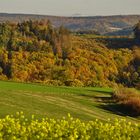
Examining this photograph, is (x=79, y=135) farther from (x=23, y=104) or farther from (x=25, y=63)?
(x=25, y=63)

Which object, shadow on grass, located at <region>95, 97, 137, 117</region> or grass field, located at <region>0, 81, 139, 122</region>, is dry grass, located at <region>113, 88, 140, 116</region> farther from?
grass field, located at <region>0, 81, 139, 122</region>

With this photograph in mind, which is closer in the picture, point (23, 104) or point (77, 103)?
point (23, 104)

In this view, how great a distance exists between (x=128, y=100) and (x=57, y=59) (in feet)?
149

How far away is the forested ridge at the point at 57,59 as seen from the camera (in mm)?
74625

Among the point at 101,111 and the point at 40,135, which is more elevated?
the point at 40,135

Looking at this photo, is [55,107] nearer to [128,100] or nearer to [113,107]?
[113,107]

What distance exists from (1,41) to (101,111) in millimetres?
49776

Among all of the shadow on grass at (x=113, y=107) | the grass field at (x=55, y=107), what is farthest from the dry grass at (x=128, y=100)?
the grass field at (x=55, y=107)

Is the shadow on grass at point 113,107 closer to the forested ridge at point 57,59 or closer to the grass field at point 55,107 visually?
the grass field at point 55,107

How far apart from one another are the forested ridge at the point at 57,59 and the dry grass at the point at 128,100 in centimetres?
2782

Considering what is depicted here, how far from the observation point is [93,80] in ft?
259

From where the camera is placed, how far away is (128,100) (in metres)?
37.6

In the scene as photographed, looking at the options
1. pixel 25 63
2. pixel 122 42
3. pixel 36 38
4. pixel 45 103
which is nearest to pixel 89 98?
pixel 45 103

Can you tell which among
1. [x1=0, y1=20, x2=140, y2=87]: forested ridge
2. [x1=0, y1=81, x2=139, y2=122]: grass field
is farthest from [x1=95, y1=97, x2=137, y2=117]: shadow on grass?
[x1=0, y1=20, x2=140, y2=87]: forested ridge
